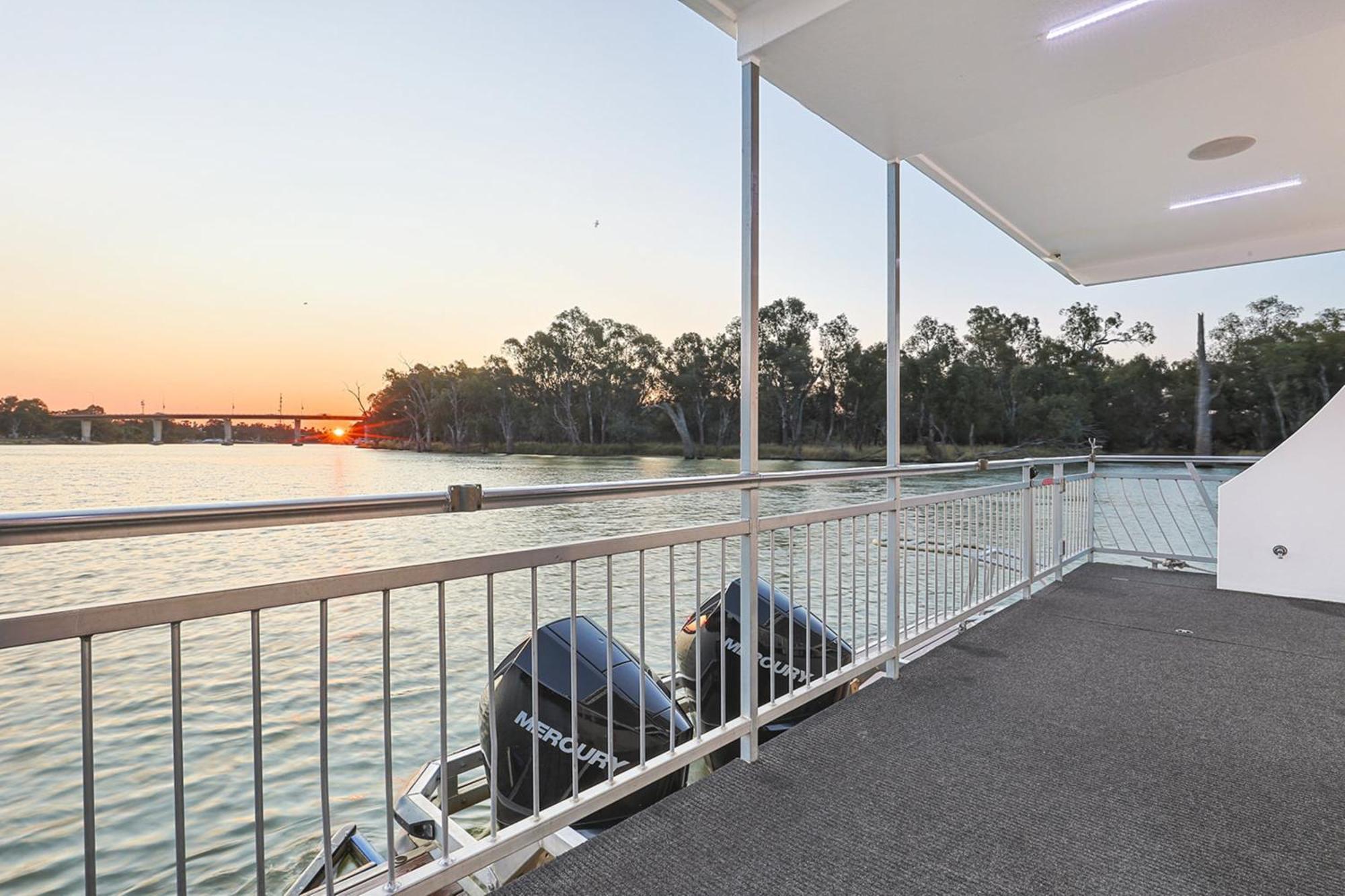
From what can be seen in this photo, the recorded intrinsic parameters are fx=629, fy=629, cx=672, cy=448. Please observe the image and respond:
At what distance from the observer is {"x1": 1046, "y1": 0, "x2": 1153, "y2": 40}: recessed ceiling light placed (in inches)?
74.6

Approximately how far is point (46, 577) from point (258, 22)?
546 centimetres

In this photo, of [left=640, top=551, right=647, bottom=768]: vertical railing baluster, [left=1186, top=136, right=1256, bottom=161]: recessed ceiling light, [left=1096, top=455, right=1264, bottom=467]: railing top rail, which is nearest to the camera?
[left=640, top=551, right=647, bottom=768]: vertical railing baluster

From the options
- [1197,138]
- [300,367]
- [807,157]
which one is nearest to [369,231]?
[300,367]

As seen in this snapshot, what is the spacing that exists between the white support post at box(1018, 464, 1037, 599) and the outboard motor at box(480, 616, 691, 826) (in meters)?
2.91

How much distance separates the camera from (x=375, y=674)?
4.82 meters

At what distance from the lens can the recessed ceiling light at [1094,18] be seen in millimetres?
1896

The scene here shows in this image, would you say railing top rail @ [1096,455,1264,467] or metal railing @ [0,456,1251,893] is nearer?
metal railing @ [0,456,1251,893]

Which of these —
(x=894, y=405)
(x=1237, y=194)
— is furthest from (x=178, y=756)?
(x=1237, y=194)

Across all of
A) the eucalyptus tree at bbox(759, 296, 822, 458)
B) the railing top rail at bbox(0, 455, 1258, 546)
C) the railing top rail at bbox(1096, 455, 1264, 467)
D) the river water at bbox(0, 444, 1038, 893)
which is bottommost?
the river water at bbox(0, 444, 1038, 893)

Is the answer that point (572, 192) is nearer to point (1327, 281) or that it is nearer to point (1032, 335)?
point (1032, 335)

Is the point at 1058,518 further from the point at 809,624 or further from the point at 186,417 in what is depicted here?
the point at 186,417

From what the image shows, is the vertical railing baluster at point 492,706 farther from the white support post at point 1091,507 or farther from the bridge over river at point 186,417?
the white support post at point 1091,507

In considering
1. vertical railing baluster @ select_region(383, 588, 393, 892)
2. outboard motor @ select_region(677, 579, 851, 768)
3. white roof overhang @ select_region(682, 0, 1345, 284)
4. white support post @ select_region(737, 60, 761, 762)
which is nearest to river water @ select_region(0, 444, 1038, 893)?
vertical railing baluster @ select_region(383, 588, 393, 892)

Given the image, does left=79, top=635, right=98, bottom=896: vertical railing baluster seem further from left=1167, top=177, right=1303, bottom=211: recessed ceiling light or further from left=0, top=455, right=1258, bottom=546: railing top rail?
left=1167, top=177, right=1303, bottom=211: recessed ceiling light
